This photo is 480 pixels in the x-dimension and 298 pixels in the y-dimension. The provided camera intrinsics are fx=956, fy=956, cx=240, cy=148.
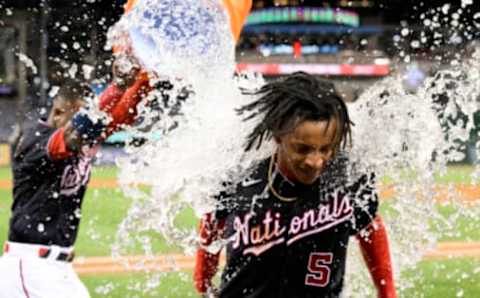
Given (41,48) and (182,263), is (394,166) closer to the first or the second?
(182,263)

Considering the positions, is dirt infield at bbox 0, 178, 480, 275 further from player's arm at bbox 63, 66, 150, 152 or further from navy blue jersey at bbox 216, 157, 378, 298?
navy blue jersey at bbox 216, 157, 378, 298

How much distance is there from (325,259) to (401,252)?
111 centimetres

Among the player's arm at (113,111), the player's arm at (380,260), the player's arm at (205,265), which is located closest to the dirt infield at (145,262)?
the player's arm at (113,111)

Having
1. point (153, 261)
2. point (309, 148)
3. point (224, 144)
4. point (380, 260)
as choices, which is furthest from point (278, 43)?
point (309, 148)

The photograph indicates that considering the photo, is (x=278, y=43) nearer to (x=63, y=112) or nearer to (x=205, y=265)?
(x=63, y=112)

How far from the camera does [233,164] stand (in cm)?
380

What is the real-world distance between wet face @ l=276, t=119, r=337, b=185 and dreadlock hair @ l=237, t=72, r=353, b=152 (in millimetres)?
29

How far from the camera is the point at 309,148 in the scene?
3.35 metres

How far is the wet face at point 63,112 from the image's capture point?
551cm

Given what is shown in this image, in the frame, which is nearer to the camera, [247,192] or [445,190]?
[247,192]

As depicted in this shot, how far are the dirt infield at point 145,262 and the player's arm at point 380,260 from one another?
5.69 meters

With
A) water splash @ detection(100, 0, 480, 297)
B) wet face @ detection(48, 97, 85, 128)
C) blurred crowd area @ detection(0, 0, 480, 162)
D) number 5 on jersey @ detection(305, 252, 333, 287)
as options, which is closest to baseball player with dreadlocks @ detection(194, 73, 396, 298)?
number 5 on jersey @ detection(305, 252, 333, 287)

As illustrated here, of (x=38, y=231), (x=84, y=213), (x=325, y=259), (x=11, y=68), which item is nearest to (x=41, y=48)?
(x=11, y=68)

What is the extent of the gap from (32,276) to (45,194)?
1.50ft
